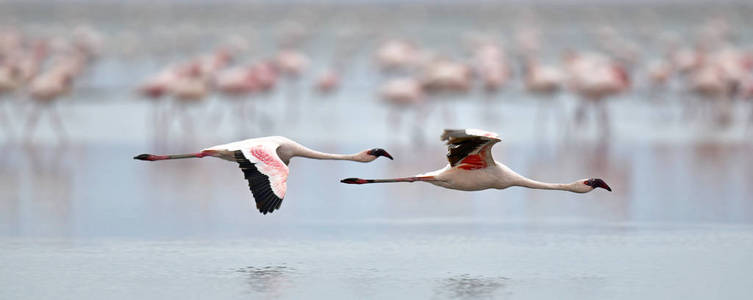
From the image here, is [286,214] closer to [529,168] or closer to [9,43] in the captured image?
[529,168]

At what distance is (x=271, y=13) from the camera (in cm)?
5109

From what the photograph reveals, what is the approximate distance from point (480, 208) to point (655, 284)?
3.20 m

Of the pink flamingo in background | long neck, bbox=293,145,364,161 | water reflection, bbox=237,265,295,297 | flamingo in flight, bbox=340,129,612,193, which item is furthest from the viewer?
the pink flamingo in background

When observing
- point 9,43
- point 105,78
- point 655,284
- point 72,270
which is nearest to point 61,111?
point 9,43

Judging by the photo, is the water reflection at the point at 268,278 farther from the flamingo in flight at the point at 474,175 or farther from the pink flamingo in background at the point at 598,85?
the pink flamingo in background at the point at 598,85

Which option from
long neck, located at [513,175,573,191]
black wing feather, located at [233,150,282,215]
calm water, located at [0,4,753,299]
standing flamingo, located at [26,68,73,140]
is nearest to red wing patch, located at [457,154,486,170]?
long neck, located at [513,175,573,191]

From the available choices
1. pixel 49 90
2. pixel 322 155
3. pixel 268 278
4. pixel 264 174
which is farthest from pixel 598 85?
pixel 268 278

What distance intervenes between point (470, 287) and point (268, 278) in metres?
1.07

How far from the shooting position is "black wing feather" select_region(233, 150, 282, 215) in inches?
277

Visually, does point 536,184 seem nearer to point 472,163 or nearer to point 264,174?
point 472,163

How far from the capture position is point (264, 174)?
7.45 meters

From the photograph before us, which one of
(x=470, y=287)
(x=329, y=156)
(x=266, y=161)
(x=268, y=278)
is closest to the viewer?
(x=470, y=287)

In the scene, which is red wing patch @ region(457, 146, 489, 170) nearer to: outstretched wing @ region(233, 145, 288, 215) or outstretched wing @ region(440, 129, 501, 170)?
outstretched wing @ region(440, 129, 501, 170)

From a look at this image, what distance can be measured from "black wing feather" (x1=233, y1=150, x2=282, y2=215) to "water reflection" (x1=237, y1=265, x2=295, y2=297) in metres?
0.37
